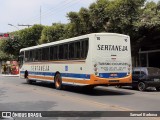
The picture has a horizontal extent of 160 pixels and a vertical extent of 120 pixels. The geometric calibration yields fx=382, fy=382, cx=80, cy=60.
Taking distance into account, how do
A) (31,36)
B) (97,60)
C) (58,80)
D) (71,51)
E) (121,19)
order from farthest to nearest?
1. (31,36)
2. (121,19)
3. (58,80)
4. (71,51)
5. (97,60)

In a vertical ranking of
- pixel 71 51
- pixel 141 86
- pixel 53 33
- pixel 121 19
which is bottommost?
pixel 141 86

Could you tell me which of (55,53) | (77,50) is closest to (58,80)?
(55,53)

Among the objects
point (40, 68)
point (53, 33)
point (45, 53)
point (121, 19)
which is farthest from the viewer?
point (53, 33)

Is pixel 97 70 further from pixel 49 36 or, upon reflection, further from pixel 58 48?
pixel 49 36

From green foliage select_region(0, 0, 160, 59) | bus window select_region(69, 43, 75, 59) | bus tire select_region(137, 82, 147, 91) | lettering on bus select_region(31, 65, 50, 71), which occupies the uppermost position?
green foliage select_region(0, 0, 160, 59)

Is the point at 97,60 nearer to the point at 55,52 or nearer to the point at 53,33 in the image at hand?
the point at 55,52

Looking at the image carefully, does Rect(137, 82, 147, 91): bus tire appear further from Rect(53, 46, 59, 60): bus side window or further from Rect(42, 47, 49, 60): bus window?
Rect(42, 47, 49, 60): bus window

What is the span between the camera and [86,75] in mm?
18875

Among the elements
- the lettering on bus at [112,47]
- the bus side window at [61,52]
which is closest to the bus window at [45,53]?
the bus side window at [61,52]

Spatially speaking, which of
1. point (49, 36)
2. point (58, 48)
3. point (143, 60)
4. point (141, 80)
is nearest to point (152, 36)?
point (143, 60)

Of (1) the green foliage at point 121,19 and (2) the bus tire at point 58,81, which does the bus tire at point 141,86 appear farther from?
(1) the green foliage at point 121,19

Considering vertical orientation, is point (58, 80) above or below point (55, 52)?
below

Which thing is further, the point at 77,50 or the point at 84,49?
the point at 77,50

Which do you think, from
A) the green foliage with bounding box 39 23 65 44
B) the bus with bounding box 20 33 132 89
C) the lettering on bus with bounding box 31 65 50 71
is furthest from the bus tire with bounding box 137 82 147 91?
the green foliage with bounding box 39 23 65 44
